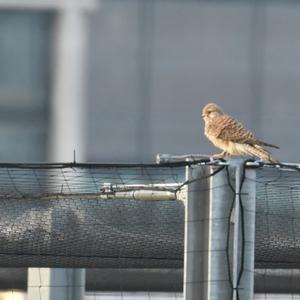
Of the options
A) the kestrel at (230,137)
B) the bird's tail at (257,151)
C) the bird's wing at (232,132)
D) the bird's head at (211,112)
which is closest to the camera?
the bird's tail at (257,151)

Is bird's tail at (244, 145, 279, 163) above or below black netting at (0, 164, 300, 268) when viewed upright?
above

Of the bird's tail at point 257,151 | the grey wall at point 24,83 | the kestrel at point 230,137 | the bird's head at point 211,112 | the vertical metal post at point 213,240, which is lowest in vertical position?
the vertical metal post at point 213,240

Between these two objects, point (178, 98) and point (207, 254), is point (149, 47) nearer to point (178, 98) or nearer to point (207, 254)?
point (178, 98)

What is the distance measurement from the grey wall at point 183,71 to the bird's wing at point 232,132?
749 inches

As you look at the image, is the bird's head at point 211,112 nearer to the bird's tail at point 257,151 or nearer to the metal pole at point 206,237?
the bird's tail at point 257,151

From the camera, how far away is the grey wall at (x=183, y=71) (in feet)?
94.1

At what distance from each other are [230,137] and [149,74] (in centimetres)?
2029

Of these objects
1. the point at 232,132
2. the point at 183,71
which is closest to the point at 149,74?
the point at 183,71

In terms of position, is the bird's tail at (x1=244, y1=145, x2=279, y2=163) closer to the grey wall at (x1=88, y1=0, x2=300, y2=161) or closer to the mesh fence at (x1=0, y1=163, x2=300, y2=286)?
the mesh fence at (x1=0, y1=163, x2=300, y2=286)

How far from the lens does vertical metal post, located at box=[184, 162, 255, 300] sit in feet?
15.9

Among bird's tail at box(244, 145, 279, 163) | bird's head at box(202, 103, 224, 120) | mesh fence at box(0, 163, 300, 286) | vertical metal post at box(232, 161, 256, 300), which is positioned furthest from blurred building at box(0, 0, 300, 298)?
vertical metal post at box(232, 161, 256, 300)

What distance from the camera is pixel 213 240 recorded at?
15.9 ft

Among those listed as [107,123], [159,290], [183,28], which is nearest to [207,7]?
[183,28]

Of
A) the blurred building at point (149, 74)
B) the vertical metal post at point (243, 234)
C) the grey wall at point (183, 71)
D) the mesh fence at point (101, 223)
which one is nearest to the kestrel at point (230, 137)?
the mesh fence at point (101, 223)
